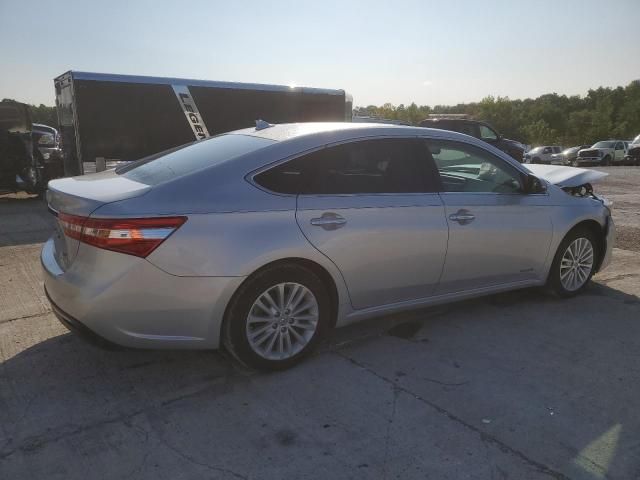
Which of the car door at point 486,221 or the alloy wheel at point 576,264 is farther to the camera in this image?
the alloy wheel at point 576,264

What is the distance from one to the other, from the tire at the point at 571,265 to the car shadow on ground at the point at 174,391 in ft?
1.93

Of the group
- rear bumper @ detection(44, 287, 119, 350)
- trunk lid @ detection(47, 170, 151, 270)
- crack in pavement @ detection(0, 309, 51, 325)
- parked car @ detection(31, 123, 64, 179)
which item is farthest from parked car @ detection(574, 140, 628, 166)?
rear bumper @ detection(44, 287, 119, 350)

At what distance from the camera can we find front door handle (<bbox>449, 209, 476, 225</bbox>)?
3769 millimetres

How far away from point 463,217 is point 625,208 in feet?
27.3

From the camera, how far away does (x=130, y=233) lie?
2.70 meters

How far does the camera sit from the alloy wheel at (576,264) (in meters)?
4.61

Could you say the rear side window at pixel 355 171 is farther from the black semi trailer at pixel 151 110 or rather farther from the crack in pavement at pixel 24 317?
the black semi trailer at pixel 151 110

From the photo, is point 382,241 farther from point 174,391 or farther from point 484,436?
point 174,391

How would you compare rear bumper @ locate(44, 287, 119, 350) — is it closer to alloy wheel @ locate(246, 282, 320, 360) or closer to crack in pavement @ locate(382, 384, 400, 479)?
alloy wheel @ locate(246, 282, 320, 360)

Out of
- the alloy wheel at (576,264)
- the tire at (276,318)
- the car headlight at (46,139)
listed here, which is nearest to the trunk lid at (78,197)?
the tire at (276,318)

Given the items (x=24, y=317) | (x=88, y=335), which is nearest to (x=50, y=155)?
(x=24, y=317)

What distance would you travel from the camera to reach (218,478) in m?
2.29

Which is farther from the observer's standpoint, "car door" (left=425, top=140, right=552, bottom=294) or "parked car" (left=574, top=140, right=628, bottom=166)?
"parked car" (left=574, top=140, right=628, bottom=166)

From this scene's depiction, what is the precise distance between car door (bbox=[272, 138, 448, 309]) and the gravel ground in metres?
4.41
